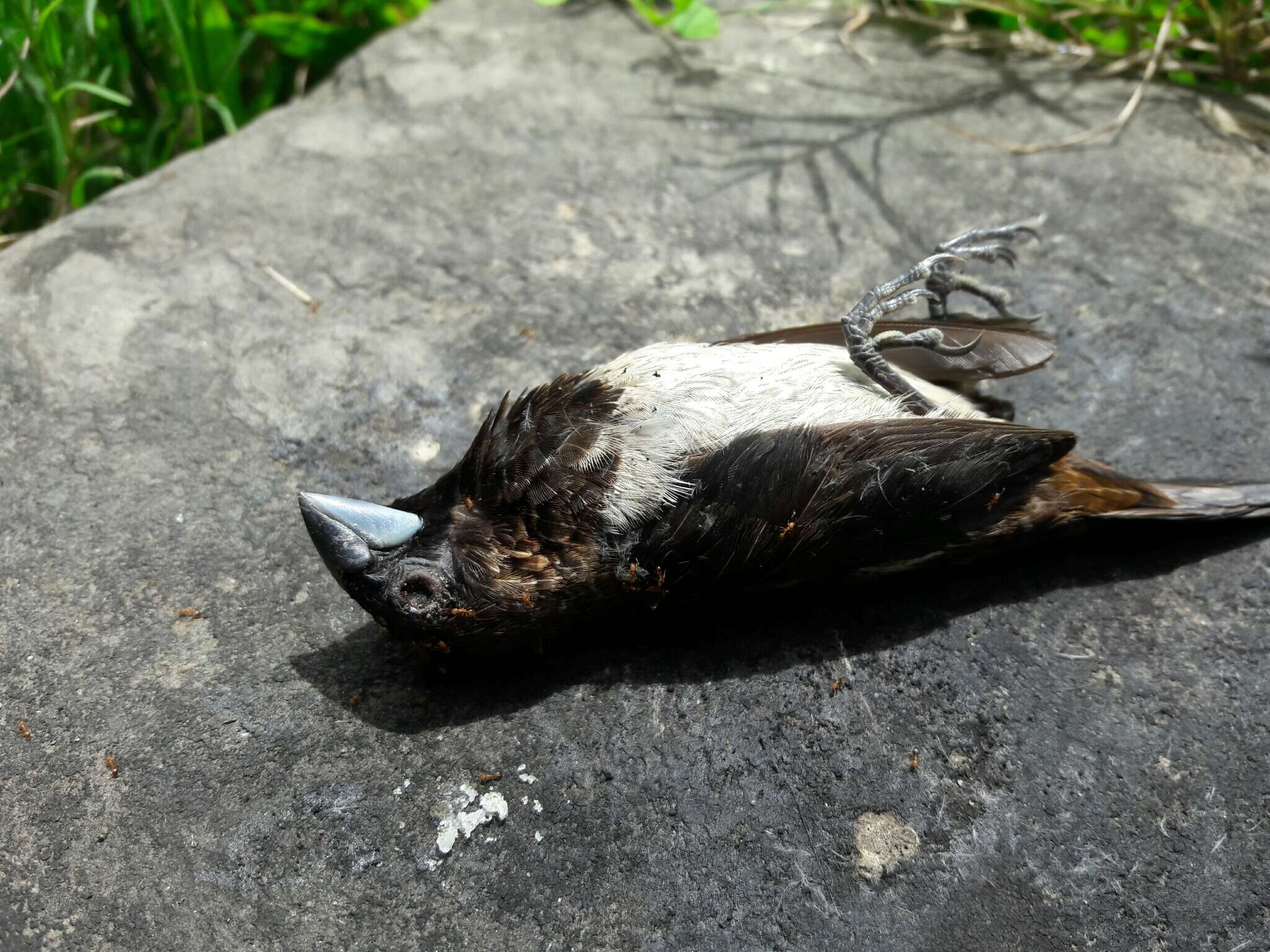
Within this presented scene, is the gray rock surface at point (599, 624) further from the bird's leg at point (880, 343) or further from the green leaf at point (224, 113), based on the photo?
the bird's leg at point (880, 343)

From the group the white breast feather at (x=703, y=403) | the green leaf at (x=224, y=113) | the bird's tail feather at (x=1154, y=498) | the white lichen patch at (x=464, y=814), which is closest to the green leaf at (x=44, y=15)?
the green leaf at (x=224, y=113)

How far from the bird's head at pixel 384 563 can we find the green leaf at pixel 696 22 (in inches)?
106

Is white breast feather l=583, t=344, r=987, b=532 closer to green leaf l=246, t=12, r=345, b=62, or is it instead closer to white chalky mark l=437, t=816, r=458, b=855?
white chalky mark l=437, t=816, r=458, b=855

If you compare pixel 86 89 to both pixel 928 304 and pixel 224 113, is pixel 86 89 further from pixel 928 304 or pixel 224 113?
pixel 928 304

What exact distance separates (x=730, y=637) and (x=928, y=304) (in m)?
1.36

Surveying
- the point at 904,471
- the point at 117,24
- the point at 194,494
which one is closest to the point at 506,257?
the point at 194,494

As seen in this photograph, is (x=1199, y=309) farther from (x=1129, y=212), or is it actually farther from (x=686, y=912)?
(x=686, y=912)

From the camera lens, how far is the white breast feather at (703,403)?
2.44 metres

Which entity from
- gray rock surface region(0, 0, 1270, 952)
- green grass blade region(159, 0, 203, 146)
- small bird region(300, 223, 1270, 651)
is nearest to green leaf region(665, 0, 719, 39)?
gray rock surface region(0, 0, 1270, 952)

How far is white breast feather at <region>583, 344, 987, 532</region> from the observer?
2.44m

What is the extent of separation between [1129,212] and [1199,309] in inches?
20.9

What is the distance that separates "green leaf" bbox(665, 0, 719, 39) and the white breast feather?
2024 millimetres

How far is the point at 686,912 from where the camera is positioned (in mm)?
2135

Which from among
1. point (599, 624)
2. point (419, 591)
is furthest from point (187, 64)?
point (599, 624)
